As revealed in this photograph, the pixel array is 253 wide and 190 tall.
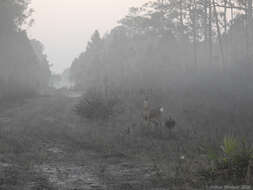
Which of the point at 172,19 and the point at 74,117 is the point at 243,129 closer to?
the point at 74,117

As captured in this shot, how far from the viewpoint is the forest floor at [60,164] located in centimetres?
654

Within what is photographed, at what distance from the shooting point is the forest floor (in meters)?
6.54

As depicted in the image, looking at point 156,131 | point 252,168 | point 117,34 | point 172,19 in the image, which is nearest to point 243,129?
point 156,131

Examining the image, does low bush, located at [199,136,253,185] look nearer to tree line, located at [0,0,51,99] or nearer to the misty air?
the misty air

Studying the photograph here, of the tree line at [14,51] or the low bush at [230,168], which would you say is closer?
the low bush at [230,168]

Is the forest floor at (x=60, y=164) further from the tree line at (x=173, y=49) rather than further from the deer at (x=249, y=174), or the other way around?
the tree line at (x=173, y=49)

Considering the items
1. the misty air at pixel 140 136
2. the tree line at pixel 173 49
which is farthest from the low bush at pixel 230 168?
the tree line at pixel 173 49

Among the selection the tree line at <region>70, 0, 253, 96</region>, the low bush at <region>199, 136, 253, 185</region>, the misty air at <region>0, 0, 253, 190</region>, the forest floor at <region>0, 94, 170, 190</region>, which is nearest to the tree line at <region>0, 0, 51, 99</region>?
the misty air at <region>0, 0, 253, 190</region>

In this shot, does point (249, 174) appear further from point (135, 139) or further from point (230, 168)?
point (135, 139)

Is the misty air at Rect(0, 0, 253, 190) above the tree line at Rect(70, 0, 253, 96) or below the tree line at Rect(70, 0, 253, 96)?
below

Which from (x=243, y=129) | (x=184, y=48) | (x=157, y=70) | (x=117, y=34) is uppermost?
(x=117, y=34)

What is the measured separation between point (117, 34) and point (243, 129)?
4580cm

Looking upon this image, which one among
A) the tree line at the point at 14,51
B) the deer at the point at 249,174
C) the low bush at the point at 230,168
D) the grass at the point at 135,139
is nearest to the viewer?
the deer at the point at 249,174

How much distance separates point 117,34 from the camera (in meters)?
57.6
